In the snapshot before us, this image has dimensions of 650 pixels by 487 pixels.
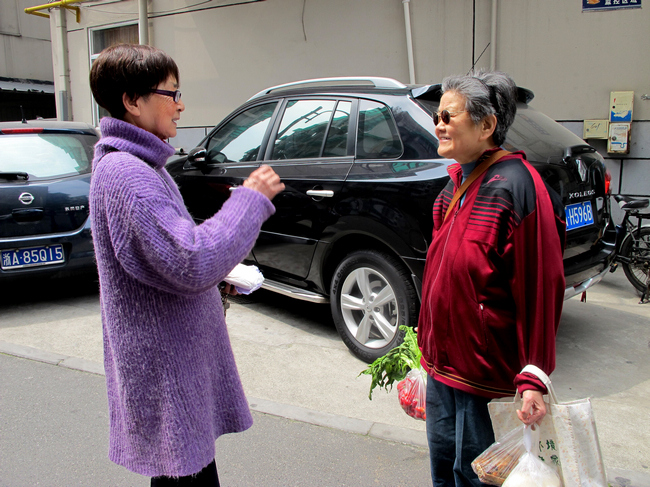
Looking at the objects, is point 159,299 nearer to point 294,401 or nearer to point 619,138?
point 294,401

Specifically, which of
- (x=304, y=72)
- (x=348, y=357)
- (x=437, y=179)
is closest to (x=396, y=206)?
(x=437, y=179)

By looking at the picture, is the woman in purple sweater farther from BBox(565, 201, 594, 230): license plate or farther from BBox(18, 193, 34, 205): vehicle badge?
BBox(18, 193, 34, 205): vehicle badge

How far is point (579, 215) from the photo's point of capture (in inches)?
147

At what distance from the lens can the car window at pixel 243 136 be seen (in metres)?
4.85

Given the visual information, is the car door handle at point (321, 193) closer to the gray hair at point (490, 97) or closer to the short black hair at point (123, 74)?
the gray hair at point (490, 97)

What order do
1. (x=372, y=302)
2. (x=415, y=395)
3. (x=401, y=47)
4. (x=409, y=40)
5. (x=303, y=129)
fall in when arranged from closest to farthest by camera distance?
(x=415, y=395), (x=372, y=302), (x=303, y=129), (x=409, y=40), (x=401, y=47)

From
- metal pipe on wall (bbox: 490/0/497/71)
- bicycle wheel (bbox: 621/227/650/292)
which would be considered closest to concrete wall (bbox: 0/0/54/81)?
metal pipe on wall (bbox: 490/0/497/71)

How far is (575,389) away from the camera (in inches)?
143

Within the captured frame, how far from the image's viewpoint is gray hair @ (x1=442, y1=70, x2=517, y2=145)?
1.81m

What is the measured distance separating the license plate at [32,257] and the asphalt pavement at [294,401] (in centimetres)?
50

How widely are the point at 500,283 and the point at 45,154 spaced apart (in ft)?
16.7

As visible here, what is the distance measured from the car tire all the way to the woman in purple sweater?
222cm

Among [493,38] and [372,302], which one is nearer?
[372,302]

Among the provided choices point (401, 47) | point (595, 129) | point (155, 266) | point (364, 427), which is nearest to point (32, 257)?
point (364, 427)
